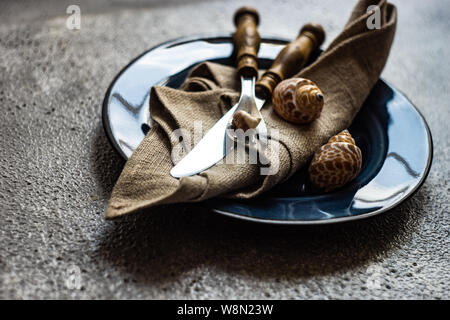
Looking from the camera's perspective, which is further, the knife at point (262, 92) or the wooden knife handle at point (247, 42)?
the wooden knife handle at point (247, 42)

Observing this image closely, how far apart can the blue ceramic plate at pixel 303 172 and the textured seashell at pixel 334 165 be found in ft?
0.04

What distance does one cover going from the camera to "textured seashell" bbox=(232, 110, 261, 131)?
51 cm

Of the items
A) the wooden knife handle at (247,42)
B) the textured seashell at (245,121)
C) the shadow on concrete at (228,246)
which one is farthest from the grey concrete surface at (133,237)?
the wooden knife handle at (247,42)

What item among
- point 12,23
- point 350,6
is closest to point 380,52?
point 350,6

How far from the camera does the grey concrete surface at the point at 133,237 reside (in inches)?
17.5

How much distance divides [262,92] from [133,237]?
0.24 meters

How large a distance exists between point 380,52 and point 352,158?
0.21 meters

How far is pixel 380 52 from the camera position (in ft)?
2.11

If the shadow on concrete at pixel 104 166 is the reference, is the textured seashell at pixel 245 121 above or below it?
above

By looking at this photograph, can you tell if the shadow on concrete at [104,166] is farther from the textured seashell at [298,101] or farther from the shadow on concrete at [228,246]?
the textured seashell at [298,101]

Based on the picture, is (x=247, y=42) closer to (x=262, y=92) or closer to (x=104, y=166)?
(x=262, y=92)

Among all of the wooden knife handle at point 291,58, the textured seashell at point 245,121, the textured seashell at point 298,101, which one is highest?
the wooden knife handle at point 291,58

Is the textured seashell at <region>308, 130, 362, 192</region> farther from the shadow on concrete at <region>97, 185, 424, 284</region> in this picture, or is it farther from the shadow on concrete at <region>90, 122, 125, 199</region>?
the shadow on concrete at <region>90, 122, 125, 199</region>

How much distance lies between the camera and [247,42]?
66 centimetres
